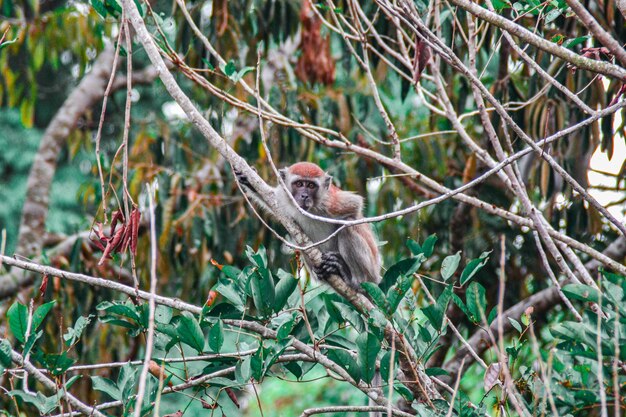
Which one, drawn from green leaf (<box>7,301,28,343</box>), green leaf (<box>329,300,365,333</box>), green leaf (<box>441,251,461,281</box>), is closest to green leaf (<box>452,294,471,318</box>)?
green leaf (<box>441,251,461,281</box>)

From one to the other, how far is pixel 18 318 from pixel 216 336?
0.95 meters

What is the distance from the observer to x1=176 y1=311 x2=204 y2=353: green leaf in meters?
3.82

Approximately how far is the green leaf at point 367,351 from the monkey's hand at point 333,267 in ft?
5.73

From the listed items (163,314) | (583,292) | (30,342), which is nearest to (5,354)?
(30,342)

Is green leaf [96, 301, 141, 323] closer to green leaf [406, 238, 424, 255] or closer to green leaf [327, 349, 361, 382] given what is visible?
green leaf [327, 349, 361, 382]

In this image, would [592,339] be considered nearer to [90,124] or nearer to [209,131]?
[209,131]

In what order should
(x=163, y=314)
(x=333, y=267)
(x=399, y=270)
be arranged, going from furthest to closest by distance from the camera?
1. (x=333, y=267)
2. (x=163, y=314)
3. (x=399, y=270)

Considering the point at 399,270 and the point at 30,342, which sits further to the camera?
the point at 399,270

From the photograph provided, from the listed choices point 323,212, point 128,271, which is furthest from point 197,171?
point 323,212

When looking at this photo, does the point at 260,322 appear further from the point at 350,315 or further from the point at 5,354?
the point at 5,354

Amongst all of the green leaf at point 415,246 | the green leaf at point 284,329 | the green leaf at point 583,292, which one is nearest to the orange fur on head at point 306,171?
the green leaf at point 415,246

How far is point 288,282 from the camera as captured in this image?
13.7 ft

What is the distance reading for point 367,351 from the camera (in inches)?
150

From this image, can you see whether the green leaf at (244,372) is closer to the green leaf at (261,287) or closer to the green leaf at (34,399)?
the green leaf at (261,287)
